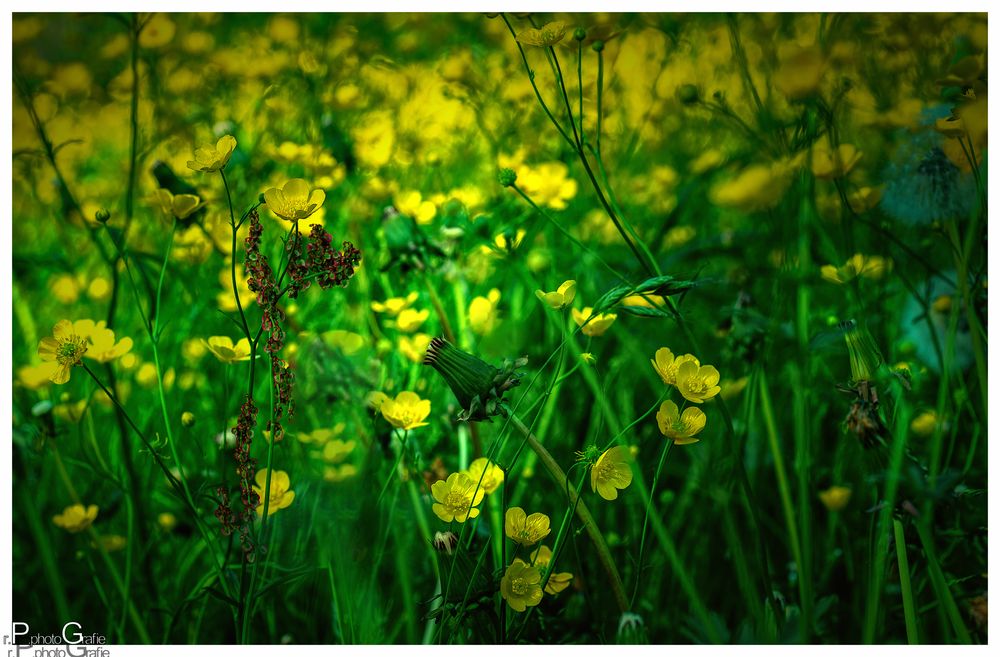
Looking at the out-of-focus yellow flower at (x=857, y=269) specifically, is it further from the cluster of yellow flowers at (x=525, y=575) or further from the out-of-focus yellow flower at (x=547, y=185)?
the cluster of yellow flowers at (x=525, y=575)

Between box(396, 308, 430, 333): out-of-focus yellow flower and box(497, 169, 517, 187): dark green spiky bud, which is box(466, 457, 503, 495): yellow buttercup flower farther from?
box(497, 169, 517, 187): dark green spiky bud

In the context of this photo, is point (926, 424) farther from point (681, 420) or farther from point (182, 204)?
point (182, 204)

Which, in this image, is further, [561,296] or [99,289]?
[99,289]

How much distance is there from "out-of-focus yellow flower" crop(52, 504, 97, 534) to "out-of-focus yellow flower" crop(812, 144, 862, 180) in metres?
0.78

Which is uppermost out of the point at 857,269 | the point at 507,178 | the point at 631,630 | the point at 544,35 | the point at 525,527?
the point at 544,35

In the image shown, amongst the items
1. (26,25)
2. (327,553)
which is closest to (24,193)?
(26,25)

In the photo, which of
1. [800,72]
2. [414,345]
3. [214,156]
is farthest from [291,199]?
[800,72]

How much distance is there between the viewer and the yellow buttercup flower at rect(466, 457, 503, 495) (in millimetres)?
725

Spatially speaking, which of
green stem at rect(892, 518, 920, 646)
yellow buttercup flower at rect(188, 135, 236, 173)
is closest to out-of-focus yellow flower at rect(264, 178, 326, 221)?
yellow buttercup flower at rect(188, 135, 236, 173)

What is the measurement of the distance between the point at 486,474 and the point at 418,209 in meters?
0.27

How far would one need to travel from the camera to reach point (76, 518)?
775 mm

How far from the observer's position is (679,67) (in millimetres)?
801

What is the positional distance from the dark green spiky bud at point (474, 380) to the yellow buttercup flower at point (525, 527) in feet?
A: 0.35

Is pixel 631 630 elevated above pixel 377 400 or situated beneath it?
situated beneath
